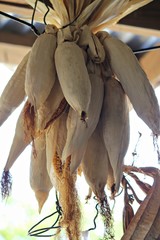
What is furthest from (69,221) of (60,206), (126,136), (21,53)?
(21,53)

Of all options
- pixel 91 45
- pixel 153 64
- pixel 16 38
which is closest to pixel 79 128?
pixel 91 45

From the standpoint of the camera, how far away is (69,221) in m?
0.62

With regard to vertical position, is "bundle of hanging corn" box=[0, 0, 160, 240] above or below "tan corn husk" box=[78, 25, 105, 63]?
below

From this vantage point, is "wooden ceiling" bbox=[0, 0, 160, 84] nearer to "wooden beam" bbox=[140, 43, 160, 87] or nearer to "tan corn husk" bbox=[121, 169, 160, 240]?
"wooden beam" bbox=[140, 43, 160, 87]

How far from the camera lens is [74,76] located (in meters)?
0.60

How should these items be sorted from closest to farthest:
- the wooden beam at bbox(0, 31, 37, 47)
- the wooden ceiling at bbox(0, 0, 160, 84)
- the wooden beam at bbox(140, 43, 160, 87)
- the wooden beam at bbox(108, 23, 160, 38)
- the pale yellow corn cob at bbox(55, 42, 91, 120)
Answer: the pale yellow corn cob at bbox(55, 42, 91, 120)
the wooden ceiling at bbox(0, 0, 160, 84)
the wooden beam at bbox(108, 23, 160, 38)
the wooden beam at bbox(0, 31, 37, 47)
the wooden beam at bbox(140, 43, 160, 87)

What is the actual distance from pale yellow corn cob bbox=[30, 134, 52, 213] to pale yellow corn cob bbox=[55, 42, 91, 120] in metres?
0.10

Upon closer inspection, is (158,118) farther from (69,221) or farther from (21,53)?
(21,53)

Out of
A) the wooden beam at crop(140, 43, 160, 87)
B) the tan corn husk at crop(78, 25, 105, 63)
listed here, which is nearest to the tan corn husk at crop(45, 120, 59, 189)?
the tan corn husk at crop(78, 25, 105, 63)

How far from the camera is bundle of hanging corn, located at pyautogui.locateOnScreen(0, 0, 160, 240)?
60 cm

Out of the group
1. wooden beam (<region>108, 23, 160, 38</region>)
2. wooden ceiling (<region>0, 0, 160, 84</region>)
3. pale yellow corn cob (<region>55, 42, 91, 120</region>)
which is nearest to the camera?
pale yellow corn cob (<region>55, 42, 91, 120</region>)

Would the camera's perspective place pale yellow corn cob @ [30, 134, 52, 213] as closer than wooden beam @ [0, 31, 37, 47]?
Yes

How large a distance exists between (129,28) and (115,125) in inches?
26.6

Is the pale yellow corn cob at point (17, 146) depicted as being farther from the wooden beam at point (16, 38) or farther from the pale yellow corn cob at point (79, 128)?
the wooden beam at point (16, 38)
